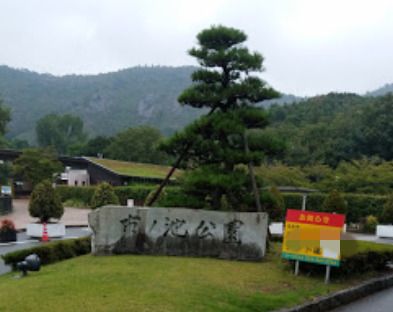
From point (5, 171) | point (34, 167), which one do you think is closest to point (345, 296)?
point (34, 167)

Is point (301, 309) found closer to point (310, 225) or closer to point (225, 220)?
point (310, 225)

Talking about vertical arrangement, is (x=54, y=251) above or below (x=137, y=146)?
below

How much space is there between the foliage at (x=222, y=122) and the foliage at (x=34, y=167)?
37.3 m

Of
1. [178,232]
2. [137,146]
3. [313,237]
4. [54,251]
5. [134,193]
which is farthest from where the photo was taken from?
[137,146]

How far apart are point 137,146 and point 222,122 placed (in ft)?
180

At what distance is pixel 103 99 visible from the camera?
124 m

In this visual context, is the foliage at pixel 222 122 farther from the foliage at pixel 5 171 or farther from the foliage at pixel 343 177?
the foliage at pixel 5 171

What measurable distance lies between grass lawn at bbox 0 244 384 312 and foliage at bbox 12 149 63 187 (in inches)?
1527

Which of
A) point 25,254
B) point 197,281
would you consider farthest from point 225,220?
point 25,254

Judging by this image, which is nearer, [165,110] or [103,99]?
[165,110]

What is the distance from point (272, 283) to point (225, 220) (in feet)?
9.95

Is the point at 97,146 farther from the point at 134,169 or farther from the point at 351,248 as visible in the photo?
the point at 351,248

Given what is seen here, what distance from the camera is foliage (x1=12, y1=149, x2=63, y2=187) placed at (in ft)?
159

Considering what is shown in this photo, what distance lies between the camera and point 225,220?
1232cm
